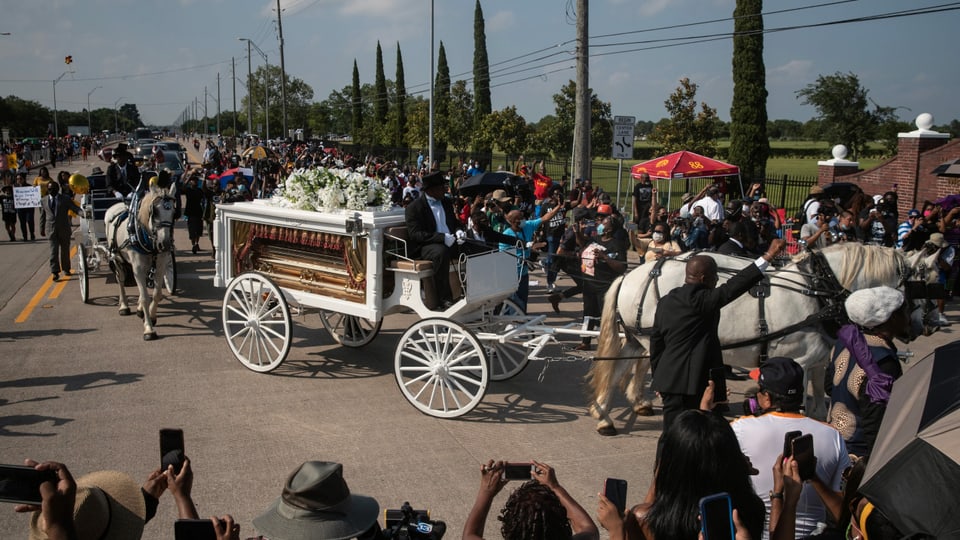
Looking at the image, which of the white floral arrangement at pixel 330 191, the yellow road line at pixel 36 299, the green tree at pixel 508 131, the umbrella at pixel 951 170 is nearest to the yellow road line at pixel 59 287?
the yellow road line at pixel 36 299

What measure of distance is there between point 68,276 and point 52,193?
77.5 inches

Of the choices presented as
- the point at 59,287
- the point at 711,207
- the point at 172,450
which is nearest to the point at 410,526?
the point at 172,450

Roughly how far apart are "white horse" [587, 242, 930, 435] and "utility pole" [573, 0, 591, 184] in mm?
10920

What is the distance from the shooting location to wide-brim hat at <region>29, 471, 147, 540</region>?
101 inches

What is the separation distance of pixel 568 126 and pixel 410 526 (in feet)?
117

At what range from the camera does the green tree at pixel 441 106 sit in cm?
4397

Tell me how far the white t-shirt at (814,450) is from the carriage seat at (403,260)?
14.3ft

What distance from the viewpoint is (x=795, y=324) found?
274 inches

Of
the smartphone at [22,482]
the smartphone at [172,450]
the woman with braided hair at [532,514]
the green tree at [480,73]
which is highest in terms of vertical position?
the green tree at [480,73]

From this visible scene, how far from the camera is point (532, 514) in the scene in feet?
8.71

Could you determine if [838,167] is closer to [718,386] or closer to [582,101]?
[582,101]

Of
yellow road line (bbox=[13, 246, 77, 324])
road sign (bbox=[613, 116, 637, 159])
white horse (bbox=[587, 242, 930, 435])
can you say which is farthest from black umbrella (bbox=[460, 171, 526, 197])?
white horse (bbox=[587, 242, 930, 435])

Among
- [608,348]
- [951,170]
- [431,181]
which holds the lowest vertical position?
[608,348]

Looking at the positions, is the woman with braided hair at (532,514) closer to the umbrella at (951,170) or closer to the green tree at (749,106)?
the umbrella at (951,170)
